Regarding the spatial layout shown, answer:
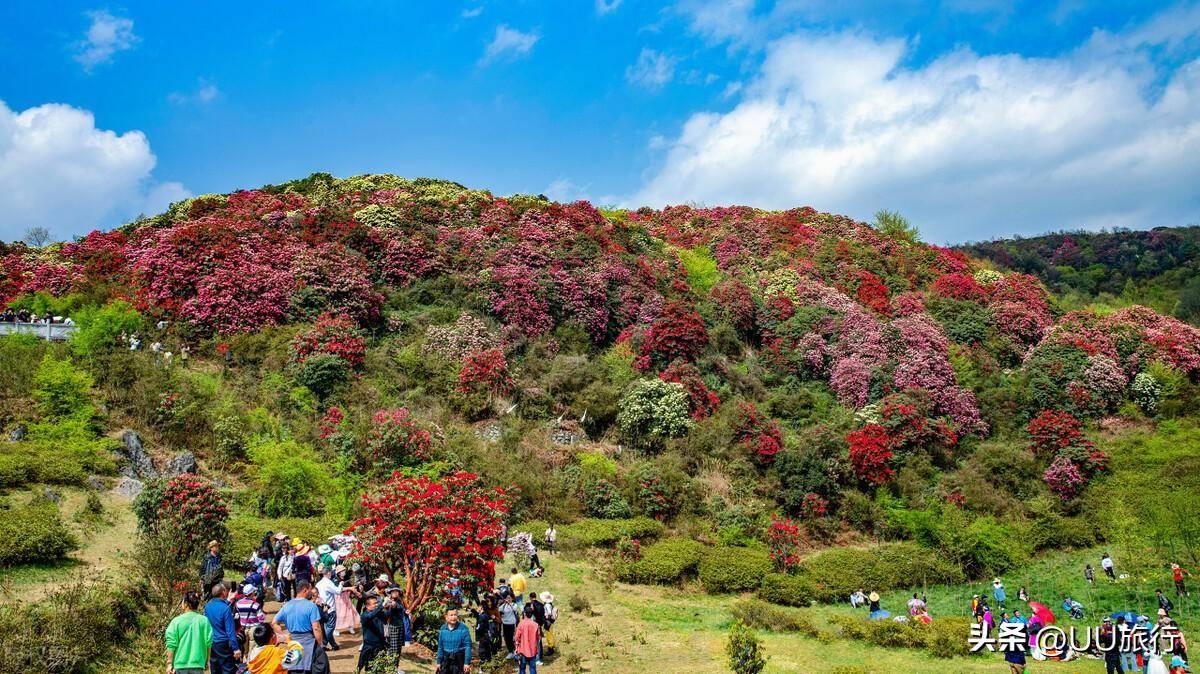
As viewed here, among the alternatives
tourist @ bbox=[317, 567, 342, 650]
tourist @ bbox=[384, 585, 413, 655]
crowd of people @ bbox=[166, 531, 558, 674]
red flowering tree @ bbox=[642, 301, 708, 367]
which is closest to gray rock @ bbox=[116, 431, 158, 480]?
crowd of people @ bbox=[166, 531, 558, 674]

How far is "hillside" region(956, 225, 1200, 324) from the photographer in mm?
65019

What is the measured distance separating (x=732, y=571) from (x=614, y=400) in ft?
33.2

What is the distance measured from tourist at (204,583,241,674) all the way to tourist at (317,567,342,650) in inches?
102

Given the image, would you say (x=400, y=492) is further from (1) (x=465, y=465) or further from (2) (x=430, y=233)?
(2) (x=430, y=233)

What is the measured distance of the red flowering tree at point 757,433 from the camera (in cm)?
2783

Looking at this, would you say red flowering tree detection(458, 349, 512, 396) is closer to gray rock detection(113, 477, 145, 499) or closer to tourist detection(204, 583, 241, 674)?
gray rock detection(113, 477, 145, 499)

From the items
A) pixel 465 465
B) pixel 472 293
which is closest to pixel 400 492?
pixel 465 465

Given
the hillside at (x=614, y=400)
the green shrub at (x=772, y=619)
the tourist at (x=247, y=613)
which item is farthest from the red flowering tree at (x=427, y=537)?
the green shrub at (x=772, y=619)

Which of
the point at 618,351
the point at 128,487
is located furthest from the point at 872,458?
the point at 128,487

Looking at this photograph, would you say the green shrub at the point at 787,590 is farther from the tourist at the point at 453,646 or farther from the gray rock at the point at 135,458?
the gray rock at the point at 135,458

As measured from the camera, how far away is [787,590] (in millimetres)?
20703

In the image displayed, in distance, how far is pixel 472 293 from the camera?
3447 centimetres

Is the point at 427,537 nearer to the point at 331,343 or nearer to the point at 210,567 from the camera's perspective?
the point at 210,567

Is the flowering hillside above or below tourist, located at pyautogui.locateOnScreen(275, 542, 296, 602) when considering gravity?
above
